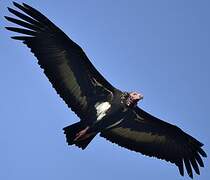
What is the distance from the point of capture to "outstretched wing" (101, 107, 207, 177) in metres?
24.4

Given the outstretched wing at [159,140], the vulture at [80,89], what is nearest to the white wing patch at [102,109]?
the vulture at [80,89]

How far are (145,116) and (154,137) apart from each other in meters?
1.10

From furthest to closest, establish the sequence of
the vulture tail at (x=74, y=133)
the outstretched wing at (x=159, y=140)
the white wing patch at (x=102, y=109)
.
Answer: the outstretched wing at (x=159, y=140) → the white wing patch at (x=102, y=109) → the vulture tail at (x=74, y=133)

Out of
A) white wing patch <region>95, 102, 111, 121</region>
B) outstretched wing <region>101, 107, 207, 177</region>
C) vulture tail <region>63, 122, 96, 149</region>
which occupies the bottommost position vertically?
vulture tail <region>63, 122, 96, 149</region>

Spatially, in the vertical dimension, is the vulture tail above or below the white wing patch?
below

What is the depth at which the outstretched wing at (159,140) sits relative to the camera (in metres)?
24.4

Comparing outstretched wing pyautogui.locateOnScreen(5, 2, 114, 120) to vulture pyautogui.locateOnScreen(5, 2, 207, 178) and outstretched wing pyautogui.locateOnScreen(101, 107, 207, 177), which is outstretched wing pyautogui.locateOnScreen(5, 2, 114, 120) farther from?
outstretched wing pyautogui.locateOnScreen(101, 107, 207, 177)

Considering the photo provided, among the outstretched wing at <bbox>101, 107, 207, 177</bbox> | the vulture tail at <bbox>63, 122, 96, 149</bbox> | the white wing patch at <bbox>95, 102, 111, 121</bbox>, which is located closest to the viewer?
the vulture tail at <bbox>63, 122, 96, 149</bbox>

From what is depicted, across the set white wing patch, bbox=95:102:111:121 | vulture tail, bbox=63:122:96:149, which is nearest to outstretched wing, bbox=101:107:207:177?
white wing patch, bbox=95:102:111:121

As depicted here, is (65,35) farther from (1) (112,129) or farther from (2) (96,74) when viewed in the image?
(1) (112,129)

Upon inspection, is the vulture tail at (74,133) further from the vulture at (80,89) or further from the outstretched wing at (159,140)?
the outstretched wing at (159,140)

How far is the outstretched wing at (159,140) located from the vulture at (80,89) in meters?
0.03

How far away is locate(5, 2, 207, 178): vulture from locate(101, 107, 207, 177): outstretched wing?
34 millimetres

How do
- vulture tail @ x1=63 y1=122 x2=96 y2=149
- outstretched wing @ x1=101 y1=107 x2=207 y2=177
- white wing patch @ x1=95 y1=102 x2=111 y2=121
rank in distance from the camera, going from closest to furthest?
vulture tail @ x1=63 y1=122 x2=96 y2=149 < white wing patch @ x1=95 y1=102 x2=111 y2=121 < outstretched wing @ x1=101 y1=107 x2=207 y2=177
